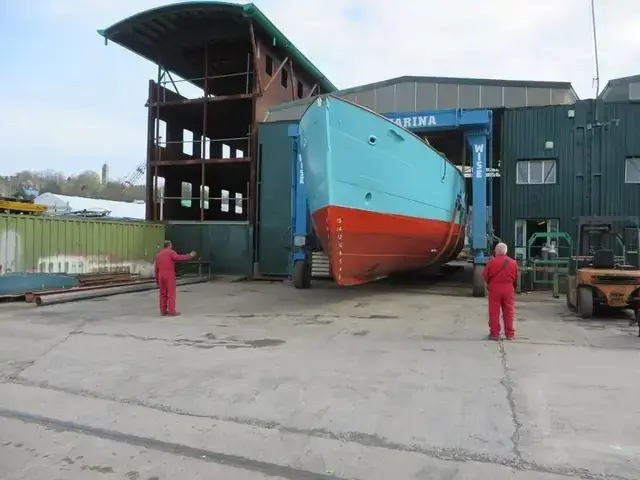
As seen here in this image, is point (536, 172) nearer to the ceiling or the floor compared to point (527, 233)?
nearer to the ceiling

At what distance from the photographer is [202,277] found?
1909 cm

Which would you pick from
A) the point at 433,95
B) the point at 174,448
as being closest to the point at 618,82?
the point at 433,95

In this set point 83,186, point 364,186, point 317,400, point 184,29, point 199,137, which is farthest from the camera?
point 83,186

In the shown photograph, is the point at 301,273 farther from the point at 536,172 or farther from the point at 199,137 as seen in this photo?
the point at 199,137

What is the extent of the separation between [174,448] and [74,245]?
484 inches

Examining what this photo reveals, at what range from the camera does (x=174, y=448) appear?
4.02m

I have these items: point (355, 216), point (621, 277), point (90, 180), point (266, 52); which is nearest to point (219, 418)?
point (355, 216)

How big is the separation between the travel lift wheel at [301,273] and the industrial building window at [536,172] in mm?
7356

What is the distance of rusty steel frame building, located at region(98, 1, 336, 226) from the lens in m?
20.3

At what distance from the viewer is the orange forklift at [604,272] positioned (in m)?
9.69

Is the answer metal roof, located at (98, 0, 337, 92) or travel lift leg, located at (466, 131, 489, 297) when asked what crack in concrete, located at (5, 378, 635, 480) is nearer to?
travel lift leg, located at (466, 131, 489, 297)

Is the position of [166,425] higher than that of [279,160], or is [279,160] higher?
[279,160]

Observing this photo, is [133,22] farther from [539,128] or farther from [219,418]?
[219,418]

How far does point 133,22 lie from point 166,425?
1984 centimetres
